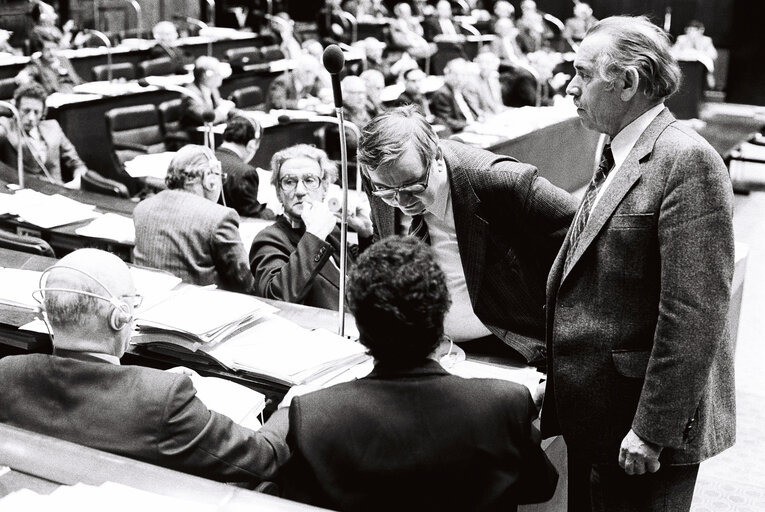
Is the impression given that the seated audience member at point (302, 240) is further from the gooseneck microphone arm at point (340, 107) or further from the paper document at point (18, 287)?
the paper document at point (18, 287)

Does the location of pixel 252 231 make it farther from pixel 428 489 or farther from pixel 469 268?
pixel 428 489

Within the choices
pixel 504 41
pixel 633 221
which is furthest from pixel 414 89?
pixel 633 221

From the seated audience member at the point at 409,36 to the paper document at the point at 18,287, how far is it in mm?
8423

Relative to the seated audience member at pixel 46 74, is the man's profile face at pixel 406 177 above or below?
above

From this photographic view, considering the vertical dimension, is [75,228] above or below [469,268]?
below

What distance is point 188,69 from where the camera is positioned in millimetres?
8180

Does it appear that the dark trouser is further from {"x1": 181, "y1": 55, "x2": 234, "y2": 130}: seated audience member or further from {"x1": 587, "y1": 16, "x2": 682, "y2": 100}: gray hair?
{"x1": 181, "y1": 55, "x2": 234, "y2": 130}: seated audience member

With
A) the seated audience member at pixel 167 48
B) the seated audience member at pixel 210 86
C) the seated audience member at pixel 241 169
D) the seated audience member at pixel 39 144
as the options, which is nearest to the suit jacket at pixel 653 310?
the seated audience member at pixel 241 169

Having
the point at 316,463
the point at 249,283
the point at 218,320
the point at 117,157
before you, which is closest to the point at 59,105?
the point at 117,157

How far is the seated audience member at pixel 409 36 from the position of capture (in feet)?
35.3

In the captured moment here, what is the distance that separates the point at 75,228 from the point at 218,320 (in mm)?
1681

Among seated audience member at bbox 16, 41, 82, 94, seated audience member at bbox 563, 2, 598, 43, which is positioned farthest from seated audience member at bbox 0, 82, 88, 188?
seated audience member at bbox 563, 2, 598, 43

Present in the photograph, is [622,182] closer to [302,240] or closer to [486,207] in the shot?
[486,207]

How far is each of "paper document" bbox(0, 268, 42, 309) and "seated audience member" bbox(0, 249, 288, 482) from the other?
69 centimetres
